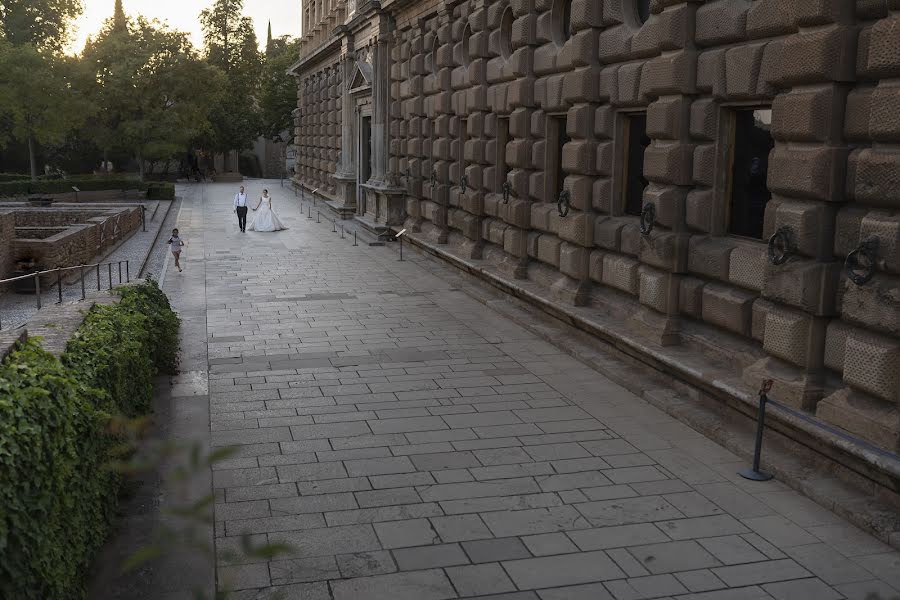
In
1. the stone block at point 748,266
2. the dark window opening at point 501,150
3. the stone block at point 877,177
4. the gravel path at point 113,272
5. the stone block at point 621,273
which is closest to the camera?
the stone block at point 877,177

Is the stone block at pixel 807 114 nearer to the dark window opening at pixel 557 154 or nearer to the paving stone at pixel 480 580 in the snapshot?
the paving stone at pixel 480 580

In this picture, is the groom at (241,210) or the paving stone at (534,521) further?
the groom at (241,210)

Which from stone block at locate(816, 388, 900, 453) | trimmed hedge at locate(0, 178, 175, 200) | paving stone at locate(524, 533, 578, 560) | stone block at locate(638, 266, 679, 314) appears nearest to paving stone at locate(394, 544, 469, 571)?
paving stone at locate(524, 533, 578, 560)

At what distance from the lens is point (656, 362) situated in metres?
10.6

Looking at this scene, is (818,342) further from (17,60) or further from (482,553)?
(17,60)

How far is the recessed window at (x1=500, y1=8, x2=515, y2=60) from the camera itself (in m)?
16.8

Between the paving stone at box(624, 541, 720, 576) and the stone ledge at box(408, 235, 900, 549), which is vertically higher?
the stone ledge at box(408, 235, 900, 549)

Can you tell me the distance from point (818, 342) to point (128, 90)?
141 ft

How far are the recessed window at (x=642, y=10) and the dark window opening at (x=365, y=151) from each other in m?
20.1

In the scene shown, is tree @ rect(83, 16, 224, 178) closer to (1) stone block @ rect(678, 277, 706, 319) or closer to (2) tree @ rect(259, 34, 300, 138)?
(2) tree @ rect(259, 34, 300, 138)

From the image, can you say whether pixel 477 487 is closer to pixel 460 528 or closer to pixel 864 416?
pixel 460 528

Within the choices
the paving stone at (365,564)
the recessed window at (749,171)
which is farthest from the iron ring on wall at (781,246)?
the paving stone at (365,564)

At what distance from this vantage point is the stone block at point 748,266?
9.13m

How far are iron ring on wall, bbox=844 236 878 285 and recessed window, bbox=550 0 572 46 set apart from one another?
7.94m
